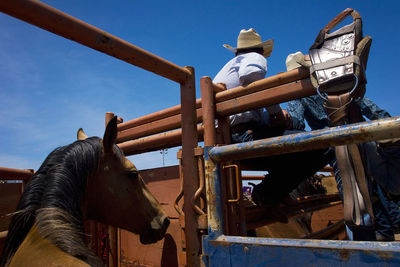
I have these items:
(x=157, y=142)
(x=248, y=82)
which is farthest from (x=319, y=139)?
(x=157, y=142)

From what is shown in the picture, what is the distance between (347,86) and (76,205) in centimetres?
167

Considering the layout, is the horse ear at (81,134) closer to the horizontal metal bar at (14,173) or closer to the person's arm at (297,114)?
the horizontal metal bar at (14,173)

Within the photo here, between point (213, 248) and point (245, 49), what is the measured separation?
2.16 metres

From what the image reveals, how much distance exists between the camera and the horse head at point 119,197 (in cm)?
193

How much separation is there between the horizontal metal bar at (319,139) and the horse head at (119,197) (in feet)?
3.42

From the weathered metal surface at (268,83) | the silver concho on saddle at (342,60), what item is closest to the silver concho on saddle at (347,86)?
the silver concho on saddle at (342,60)

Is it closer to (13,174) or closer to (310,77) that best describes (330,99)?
(310,77)

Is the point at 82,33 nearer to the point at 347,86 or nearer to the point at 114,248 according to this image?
the point at 347,86

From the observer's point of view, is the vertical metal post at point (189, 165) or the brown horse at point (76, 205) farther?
the vertical metal post at point (189, 165)

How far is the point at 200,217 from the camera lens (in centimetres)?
167

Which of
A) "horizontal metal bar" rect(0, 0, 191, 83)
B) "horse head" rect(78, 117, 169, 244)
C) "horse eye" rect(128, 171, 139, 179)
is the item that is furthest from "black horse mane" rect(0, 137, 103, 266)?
"horizontal metal bar" rect(0, 0, 191, 83)

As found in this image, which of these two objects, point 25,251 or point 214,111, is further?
point 214,111

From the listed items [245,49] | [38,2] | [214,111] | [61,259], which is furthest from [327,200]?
[38,2]

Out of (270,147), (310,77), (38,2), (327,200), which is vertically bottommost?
(327,200)
